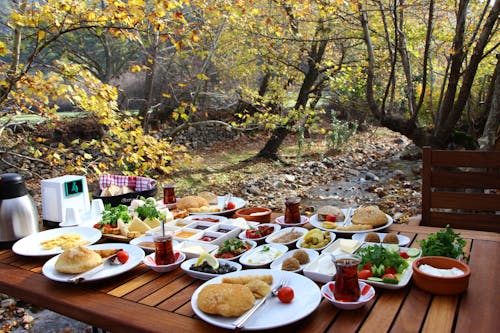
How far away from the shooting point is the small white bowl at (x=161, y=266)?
1770 mm

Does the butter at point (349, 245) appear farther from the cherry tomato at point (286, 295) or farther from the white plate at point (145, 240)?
the white plate at point (145, 240)

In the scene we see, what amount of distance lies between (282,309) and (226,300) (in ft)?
0.62

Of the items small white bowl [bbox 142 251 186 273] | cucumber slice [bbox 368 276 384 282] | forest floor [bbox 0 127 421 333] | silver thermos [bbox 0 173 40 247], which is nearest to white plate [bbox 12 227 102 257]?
silver thermos [bbox 0 173 40 247]

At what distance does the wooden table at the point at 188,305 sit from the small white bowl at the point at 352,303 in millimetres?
25

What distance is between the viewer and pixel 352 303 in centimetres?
135

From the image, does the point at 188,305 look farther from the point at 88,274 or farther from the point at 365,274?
the point at 365,274

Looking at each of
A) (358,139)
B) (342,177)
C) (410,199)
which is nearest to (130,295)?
(410,199)

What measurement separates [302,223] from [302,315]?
3.53 feet

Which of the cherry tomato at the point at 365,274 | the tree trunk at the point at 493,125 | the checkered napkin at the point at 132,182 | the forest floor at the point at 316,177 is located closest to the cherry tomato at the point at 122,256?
the cherry tomato at the point at 365,274

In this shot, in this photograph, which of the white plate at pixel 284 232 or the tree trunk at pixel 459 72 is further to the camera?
the tree trunk at pixel 459 72

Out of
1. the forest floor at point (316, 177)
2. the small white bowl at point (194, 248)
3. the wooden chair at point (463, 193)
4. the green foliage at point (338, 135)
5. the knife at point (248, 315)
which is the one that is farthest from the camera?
the green foliage at point (338, 135)

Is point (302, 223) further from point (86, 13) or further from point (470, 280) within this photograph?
point (86, 13)

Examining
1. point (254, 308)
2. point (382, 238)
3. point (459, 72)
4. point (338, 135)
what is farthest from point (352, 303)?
point (338, 135)

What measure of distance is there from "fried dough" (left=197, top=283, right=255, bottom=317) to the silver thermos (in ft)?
4.49
